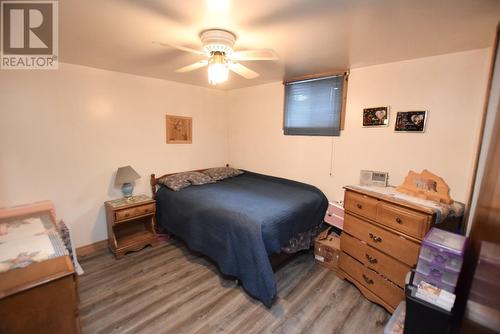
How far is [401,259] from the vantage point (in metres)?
1.70

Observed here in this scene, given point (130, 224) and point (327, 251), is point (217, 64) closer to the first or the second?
point (327, 251)

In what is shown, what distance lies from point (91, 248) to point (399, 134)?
3.77 meters

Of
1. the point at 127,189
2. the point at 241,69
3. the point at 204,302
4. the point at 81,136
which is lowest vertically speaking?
the point at 204,302

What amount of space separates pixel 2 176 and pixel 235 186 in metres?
2.43

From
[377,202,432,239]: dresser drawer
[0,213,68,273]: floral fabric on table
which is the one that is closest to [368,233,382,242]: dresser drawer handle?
[377,202,432,239]: dresser drawer

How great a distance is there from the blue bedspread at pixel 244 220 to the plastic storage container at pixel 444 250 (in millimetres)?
1113

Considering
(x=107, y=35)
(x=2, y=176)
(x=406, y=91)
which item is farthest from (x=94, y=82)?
(x=406, y=91)

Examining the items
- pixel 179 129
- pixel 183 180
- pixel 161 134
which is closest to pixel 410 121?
pixel 183 180

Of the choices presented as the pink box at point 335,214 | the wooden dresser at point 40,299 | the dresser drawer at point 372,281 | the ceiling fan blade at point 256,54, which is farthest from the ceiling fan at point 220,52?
the dresser drawer at point 372,281

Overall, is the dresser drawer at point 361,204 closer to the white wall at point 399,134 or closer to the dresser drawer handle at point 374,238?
the dresser drawer handle at point 374,238

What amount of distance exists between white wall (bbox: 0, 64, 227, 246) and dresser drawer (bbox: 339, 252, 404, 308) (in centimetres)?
267

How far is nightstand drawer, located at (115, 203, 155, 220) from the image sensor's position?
2.52 metres

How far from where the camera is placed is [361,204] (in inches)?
78.8

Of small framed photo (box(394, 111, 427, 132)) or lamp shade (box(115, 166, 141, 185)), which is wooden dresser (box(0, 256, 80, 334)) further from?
small framed photo (box(394, 111, 427, 132))
